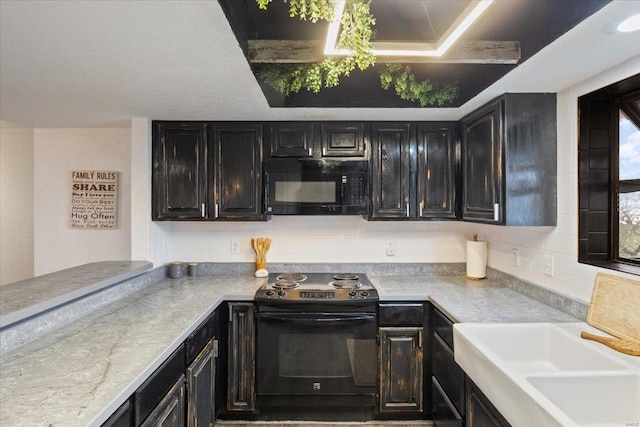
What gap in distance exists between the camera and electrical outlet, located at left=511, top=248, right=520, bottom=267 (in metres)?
2.41

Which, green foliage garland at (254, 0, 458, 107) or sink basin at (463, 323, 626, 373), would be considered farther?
sink basin at (463, 323, 626, 373)

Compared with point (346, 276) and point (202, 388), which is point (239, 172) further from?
point (202, 388)

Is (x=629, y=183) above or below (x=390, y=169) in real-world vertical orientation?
below

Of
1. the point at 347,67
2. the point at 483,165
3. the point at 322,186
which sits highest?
the point at 347,67

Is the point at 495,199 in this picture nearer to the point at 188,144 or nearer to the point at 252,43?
the point at 252,43

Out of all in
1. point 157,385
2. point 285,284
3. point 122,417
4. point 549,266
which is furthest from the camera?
point 285,284

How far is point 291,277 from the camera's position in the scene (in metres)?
2.83

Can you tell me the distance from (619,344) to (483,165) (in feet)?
3.96

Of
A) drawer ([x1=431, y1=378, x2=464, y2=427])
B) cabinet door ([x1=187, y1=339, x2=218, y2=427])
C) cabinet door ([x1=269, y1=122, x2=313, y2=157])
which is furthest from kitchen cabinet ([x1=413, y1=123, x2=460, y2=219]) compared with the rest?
cabinet door ([x1=187, y1=339, x2=218, y2=427])

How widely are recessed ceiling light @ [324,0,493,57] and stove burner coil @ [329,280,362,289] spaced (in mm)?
1650

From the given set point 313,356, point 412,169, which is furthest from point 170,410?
point 412,169

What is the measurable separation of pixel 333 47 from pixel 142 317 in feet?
5.33

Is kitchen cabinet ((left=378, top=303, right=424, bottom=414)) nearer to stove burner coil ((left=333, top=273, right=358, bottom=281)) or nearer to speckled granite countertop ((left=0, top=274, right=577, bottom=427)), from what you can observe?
speckled granite countertop ((left=0, top=274, right=577, bottom=427))

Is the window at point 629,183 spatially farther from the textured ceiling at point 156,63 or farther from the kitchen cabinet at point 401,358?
the kitchen cabinet at point 401,358
